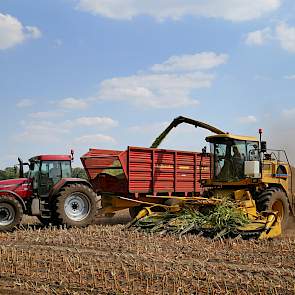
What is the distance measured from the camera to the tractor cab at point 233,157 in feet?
36.2

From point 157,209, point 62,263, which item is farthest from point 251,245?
point 157,209

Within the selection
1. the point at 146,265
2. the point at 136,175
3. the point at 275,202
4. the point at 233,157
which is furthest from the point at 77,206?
the point at 146,265

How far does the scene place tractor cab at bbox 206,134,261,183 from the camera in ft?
36.2

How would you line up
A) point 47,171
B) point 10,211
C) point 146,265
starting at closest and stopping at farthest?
1. point 146,265
2. point 10,211
3. point 47,171

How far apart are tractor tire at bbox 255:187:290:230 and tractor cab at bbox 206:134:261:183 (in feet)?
1.61

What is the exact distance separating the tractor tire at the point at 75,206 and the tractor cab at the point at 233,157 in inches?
127

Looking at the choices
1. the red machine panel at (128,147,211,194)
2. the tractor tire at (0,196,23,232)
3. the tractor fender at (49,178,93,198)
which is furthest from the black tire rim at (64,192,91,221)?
the red machine panel at (128,147,211,194)

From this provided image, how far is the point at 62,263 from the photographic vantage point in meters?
6.63

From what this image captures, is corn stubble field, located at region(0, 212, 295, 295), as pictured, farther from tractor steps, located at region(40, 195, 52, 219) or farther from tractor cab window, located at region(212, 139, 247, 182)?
tractor cab window, located at region(212, 139, 247, 182)

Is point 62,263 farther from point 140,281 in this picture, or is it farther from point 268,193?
point 268,193

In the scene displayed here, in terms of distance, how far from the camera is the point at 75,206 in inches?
459

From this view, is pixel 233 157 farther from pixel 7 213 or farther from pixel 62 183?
pixel 7 213

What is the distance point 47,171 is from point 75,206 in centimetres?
122

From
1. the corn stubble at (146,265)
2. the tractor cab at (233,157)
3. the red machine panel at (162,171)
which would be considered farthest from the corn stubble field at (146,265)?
the red machine panel at (162,171)
